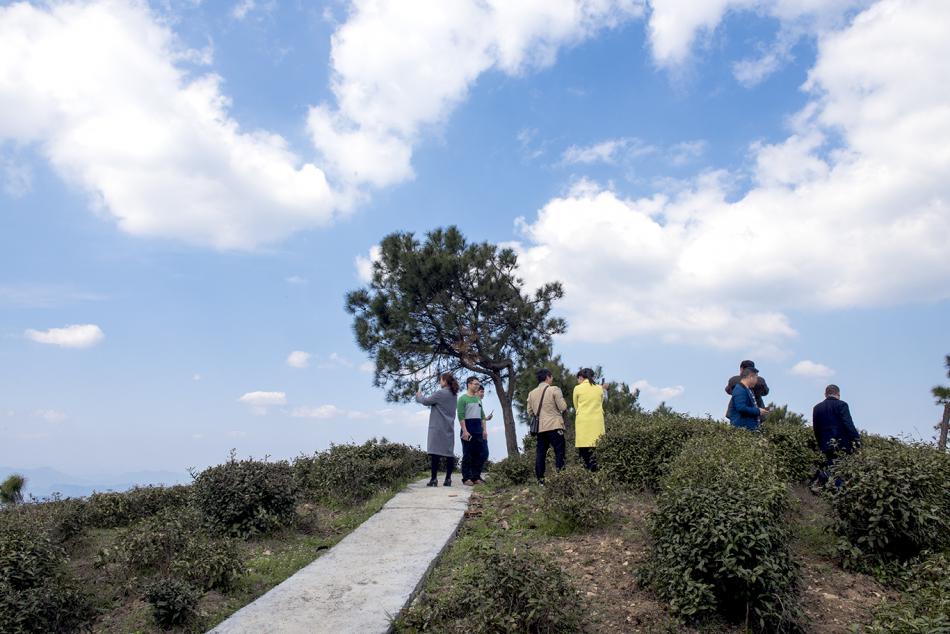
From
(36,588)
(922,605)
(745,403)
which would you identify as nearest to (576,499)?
(922,605)

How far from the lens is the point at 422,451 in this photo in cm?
1370

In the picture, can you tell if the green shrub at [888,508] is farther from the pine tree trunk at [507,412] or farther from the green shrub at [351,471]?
the pine tree trunk at [507,412]

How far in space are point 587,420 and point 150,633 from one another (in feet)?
20.3

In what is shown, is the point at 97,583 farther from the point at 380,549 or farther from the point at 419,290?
the point at 419,290

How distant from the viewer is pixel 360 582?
5992mm

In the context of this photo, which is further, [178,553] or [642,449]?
[642,449]

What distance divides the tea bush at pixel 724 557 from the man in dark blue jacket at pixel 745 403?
12.5ft

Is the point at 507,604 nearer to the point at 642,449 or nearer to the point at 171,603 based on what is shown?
the point at 171,603

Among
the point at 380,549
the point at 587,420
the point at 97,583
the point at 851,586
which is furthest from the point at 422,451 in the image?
the point at 851,586

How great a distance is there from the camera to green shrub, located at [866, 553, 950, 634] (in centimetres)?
442

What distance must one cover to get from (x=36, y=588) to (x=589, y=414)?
6.80 metres

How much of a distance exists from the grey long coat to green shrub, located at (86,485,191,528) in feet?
11.7

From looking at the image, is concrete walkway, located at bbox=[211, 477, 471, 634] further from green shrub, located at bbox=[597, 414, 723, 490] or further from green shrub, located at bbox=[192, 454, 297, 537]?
green shrub, located at bbox=[597, 414, 723, 490]

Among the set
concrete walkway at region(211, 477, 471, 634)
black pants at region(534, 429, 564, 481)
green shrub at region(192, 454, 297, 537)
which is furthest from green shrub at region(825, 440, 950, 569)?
green shrub at region(192, 454, 297, 537)
